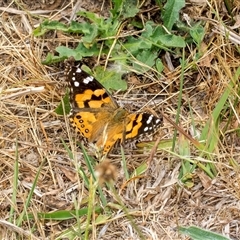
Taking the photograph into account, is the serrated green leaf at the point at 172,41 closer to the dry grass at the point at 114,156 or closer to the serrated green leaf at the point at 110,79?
the dry grass at the point at 114,156

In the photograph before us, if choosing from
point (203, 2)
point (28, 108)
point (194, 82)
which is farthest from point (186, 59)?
point (28, 108)

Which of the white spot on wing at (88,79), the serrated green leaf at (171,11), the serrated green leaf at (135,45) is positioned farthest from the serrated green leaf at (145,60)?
the white spot on wing at (88,79)

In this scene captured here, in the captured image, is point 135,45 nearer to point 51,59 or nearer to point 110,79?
point 110,79

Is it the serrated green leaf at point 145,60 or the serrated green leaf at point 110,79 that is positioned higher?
the serrated green leaf at point 145,60

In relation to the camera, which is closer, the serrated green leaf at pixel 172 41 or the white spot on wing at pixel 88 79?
the white spot on wing at pixel 88 79

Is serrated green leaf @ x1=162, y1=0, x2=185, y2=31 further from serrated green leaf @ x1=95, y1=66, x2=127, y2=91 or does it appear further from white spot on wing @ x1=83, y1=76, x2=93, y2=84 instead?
white spot on wing @ x1=83, y1=76, x2=93, y2=84

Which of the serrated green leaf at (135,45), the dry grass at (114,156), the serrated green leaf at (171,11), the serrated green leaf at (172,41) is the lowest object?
the dry grass at (114,156)
